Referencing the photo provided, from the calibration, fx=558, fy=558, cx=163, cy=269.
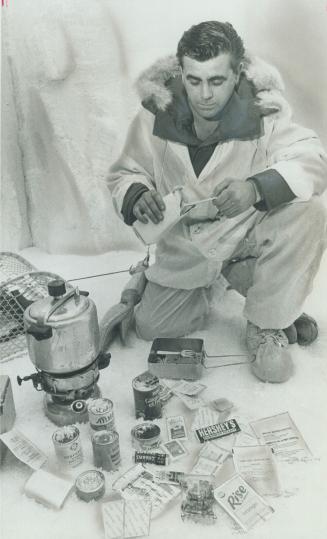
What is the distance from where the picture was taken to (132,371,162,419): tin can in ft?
4.82

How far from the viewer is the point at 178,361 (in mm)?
1664

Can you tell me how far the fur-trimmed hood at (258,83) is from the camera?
166 centimetres

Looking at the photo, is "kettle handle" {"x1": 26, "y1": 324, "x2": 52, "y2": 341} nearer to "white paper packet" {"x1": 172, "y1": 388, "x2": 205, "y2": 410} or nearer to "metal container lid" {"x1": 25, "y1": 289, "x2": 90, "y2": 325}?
"metal container lid" {"x1": 25, "y1": 289, "x2": 90, "y2": 325}

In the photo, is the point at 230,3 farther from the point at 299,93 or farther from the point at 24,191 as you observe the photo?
the point at 24,191

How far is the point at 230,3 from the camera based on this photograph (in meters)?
1.65

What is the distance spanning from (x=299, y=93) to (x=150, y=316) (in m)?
→ 0.90

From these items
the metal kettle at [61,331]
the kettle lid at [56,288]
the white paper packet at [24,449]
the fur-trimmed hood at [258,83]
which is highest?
the fur-trimmed hood at [258,83]

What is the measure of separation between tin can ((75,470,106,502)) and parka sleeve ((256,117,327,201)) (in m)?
0.88

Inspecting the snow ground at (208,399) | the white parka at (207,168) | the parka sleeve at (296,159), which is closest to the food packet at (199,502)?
the snow ground at (208,399)

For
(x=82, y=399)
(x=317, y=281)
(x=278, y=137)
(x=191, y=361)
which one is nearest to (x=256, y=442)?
(x=191, y=361)

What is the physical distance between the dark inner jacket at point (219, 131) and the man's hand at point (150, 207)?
3cm

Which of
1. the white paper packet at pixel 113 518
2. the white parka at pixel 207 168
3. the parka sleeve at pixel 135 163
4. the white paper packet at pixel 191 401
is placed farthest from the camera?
the parka sleeve at pixel 135 163

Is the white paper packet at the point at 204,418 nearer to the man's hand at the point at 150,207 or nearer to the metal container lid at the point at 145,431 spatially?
the metal container lid at the point at 145,431

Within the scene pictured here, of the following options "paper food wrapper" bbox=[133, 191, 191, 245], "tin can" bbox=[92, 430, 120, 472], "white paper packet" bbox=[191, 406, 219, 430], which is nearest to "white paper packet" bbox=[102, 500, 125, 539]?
"tin can" bbox=[92, 430, 120, 472]
